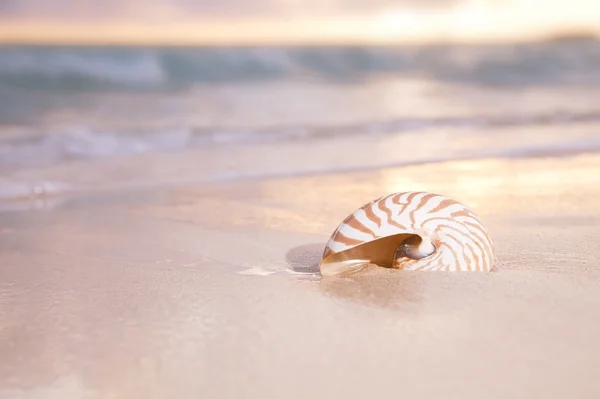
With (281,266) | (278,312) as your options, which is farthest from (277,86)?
(278,312)

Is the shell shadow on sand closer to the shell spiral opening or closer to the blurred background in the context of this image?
the shell spiral opening

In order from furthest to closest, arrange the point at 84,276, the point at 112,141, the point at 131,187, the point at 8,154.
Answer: the point at 112,141
the point at 8,154
the point at 131,187
the point at 84,276

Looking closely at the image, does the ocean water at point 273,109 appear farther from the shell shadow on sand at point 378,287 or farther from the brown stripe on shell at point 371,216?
the brown stripe on shell at point 371,216

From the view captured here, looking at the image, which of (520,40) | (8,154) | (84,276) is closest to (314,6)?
(520,40)

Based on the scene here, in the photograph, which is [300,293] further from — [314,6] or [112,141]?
[314,6]

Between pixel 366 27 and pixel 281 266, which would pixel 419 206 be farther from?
pixel 366 27
